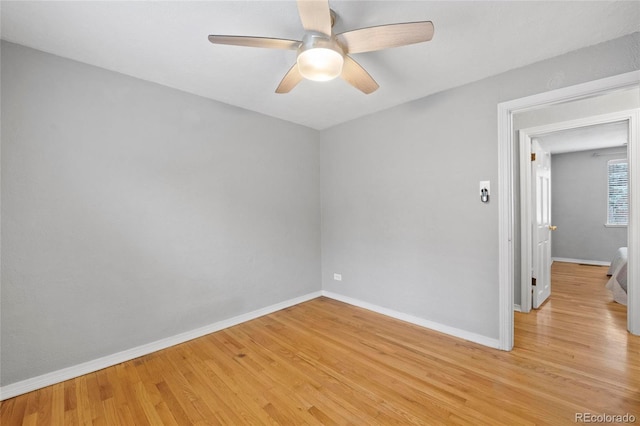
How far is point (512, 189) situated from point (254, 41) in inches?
90.9

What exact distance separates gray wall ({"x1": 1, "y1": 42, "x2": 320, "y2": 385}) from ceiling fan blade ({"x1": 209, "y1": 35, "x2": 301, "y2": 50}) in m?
1.40

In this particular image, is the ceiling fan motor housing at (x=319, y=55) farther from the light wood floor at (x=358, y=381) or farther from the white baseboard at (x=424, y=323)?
the white baseboard at (x=424, y=323)

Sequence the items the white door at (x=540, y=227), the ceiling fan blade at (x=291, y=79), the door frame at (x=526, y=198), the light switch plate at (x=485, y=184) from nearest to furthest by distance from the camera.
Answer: the ceiling fan blade at (x=291, y=79) < the light switch plate at (x=485, y=184) < the door frame at (x=526, y=198) < the white door at (x=540, y=227)

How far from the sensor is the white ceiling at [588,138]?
156 inches

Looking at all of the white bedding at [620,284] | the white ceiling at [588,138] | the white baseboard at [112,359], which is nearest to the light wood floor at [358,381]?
the white baseboard at [112,359]

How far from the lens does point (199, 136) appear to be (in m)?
2.71

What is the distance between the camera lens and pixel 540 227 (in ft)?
11.1

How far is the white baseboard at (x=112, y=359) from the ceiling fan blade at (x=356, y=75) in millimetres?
2642

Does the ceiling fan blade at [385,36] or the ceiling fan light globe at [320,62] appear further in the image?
the ceiling fan light globe at [320,62]

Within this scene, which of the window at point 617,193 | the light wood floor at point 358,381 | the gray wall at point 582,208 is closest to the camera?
the light wood floor at point 358,381

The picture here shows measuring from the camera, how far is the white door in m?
3.19

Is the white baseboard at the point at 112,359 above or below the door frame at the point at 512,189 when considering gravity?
below

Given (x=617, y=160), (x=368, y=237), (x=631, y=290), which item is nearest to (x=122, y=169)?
(x=368, y=237)

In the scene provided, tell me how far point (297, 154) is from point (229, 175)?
106 cm
